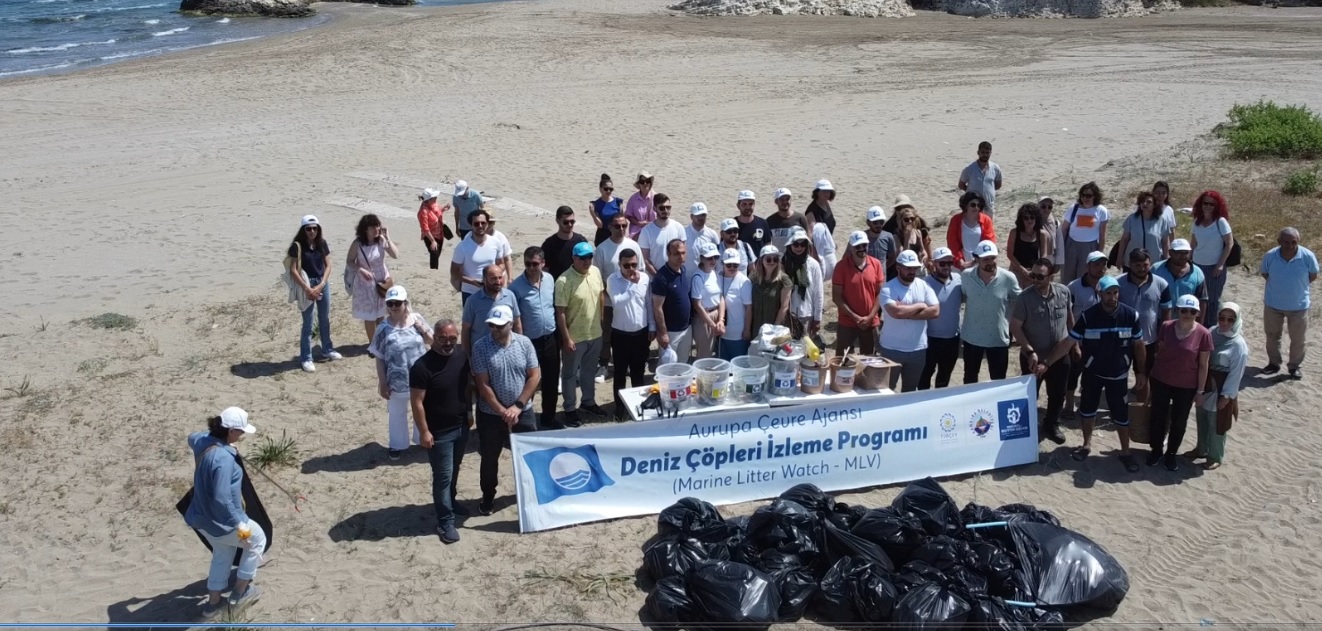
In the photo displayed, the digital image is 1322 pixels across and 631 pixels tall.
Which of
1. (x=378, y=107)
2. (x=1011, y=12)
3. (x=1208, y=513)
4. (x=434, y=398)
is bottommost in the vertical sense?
(x=1208, y=513)

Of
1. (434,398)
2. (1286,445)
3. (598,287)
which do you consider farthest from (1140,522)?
(434,398)

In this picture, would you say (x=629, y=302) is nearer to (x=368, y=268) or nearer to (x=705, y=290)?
(x=705, y=290)

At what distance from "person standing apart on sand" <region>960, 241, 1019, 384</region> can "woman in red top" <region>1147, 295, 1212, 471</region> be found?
122 cm

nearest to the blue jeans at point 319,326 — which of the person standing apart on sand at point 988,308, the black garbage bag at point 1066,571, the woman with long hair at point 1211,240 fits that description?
the person standing apart on sand at point 988,308

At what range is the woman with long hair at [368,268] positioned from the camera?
34.7 feet

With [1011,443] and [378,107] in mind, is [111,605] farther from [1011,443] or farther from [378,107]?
[378,107]

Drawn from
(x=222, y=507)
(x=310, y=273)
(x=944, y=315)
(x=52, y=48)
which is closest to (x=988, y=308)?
(x=944, y=315)

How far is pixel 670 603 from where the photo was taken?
21.5 ft

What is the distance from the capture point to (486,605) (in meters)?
6.98

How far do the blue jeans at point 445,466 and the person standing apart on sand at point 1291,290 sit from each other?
26.5 feet

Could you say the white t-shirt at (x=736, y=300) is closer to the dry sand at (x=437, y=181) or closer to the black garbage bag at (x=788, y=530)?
the dry sand at (x=437, y=181)

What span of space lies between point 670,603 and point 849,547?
1.24 m

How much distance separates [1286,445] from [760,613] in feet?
18.4

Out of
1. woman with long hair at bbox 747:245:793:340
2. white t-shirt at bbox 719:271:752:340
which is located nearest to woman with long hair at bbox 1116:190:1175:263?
woman with long hair at bbox 747:245:793:340
